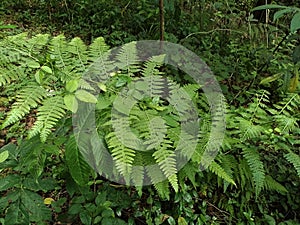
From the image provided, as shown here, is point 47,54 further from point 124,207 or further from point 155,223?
point 155,223

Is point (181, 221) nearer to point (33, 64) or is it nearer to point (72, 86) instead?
point (72, 86)

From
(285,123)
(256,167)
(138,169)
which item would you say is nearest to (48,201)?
(138,169)

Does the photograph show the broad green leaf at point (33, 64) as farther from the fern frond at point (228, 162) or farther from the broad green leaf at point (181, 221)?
the broad green leaf at point (181, 221)

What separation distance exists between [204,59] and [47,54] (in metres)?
2.29

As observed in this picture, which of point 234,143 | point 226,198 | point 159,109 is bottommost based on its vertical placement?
point 226,198

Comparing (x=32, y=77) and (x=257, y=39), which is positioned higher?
(x=32, y=77)

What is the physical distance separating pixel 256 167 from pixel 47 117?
117 cm

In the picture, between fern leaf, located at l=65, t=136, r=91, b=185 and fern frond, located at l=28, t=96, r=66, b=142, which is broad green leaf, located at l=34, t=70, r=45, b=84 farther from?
fern leaf, located at l=65, t=136, r=91, b=185

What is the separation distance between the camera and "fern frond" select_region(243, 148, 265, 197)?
1.80m

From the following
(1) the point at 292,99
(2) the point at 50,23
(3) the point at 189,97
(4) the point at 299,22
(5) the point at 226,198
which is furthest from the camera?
(2) the point at 50,23

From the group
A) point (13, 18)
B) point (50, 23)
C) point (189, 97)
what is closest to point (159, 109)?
point (189, 97)

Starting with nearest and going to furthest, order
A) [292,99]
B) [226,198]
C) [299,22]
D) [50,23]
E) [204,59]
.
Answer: [299,22] → [292,99] → [226,198] → [204,59] → [50,23]

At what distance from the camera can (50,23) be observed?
4.97m

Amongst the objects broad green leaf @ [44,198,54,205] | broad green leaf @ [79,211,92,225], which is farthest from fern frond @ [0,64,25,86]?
broad green leaf @ [44,198,54,205]
